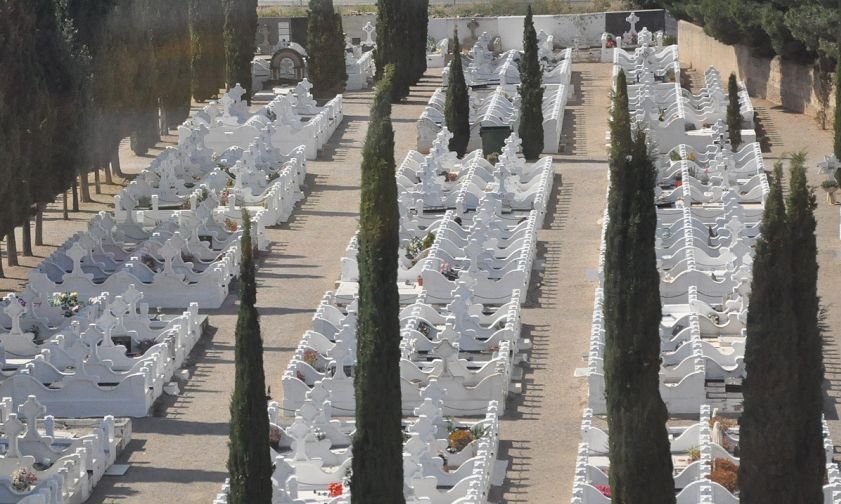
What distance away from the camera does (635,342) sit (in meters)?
24.3

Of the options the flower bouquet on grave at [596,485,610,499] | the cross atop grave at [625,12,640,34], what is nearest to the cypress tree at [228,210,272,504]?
the flower bouquet on grave at [596,485,610,499]

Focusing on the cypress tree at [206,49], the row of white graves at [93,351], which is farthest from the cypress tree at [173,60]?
the row of white graves at [93,351]

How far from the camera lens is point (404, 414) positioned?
102 ft

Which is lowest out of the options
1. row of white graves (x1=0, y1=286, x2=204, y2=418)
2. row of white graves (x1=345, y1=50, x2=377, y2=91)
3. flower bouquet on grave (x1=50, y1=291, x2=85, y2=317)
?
row of white graves (x1=345, y1=50, x2=377, y2=91)

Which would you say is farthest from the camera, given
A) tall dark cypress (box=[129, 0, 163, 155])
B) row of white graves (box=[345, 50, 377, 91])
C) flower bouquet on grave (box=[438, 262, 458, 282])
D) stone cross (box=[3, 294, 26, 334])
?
row of white graves (box=[345, 50, 377, 91])

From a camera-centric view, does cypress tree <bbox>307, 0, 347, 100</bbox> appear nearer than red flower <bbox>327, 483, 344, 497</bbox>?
No

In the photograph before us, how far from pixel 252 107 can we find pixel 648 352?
35.1m

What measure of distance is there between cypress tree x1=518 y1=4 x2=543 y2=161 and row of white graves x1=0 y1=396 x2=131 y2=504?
21017 millimetres

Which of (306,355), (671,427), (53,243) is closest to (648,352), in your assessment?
(671,427)

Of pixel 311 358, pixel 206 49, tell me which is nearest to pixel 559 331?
pixel 311 358

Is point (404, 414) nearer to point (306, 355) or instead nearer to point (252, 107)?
point (306, 355)

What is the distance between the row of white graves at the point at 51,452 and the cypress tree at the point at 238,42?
28.0m

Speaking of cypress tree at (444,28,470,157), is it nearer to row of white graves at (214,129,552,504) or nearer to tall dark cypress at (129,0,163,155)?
row of white graves at (214,129,552,504)

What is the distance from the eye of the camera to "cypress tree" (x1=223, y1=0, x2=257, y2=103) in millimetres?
57281
